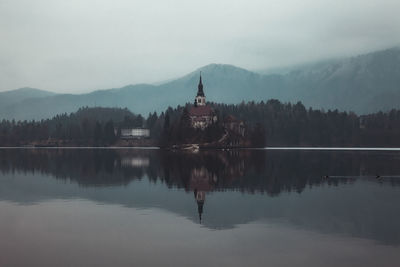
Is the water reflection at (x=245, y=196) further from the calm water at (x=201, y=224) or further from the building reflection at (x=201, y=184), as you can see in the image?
the calm water at (x=201, y=224)

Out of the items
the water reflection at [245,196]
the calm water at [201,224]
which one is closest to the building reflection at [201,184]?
the water reflection at [245,196]

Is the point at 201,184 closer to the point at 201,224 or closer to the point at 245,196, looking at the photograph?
the point at 245,196

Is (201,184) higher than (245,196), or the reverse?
(201,184)

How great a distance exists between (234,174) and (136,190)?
82.2ft

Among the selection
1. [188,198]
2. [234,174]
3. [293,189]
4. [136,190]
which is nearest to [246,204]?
[188,198]

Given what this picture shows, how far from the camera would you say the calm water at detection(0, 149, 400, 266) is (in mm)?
27344

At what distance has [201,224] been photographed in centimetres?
3734

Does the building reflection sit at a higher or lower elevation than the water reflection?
higher

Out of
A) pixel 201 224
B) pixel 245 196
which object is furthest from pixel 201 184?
pixel 201 224

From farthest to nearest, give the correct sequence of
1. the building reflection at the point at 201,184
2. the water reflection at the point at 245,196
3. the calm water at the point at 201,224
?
the building reflection at the point at 201,184 → the water reflection at the point at 245,196 → the calm water at the point at 201,224

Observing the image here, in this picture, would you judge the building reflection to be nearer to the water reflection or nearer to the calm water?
the water reflection

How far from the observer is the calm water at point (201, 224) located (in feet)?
89.7

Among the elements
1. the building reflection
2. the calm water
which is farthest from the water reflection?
the calm water

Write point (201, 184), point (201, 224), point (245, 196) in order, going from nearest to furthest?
point (201, 224) → point (245, 196) → point (201, 184)
